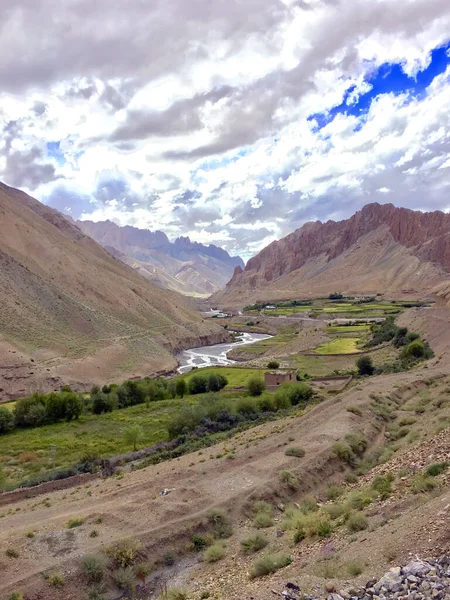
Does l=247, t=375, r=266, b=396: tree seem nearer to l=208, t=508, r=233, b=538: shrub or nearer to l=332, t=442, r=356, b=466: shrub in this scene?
l=332, t=442, r=356, b=466: shrub

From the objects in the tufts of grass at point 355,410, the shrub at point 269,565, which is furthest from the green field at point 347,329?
the shrub at point 269,565

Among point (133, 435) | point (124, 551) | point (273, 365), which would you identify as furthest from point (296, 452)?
point (273, 365)

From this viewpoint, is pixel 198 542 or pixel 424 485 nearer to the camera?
pixel 424 485

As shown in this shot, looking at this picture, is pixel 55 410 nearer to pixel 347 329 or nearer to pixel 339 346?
pixel 339 346

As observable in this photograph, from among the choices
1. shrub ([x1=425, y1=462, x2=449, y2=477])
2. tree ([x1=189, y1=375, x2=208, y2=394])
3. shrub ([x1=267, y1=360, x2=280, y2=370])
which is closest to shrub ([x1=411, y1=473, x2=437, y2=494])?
shrub ([x1=425, y1=462, x2=449, y2=477])

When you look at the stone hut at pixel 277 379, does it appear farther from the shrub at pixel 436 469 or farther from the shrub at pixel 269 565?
the shrub at pixel 269 565
